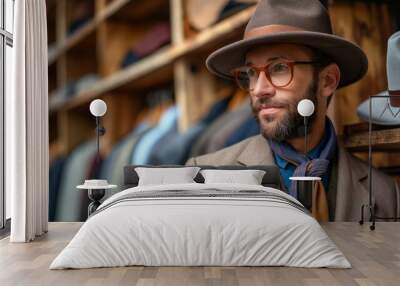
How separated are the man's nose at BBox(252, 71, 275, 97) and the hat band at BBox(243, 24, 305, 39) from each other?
40 cm

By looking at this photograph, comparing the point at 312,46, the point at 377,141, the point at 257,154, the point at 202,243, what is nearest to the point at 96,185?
the point at 257,154

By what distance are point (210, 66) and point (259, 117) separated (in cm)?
75

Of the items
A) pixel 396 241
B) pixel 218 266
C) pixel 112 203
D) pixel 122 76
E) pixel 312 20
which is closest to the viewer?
pixel 218 266

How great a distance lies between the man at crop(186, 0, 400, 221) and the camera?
5.78 metres

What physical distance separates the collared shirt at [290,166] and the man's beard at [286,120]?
0.64ft

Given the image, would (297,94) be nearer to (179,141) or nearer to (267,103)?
(267,103)

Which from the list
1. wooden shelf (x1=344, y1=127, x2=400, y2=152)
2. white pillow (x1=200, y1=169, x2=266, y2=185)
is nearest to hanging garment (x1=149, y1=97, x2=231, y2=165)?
white pillow (x1=200, y1=169, x2=266, y2=185)

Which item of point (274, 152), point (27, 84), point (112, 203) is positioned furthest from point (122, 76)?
point (112, 203)

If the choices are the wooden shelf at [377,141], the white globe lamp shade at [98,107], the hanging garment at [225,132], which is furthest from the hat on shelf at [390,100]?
the white globe lamp shade at [98,107]

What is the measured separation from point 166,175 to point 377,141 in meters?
2.13

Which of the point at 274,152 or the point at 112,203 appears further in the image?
the point at 274,152

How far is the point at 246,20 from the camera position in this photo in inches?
235

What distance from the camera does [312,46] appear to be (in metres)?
5.76

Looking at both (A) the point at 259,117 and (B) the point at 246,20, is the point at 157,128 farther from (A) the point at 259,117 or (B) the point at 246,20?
(B) the point at 246,20
